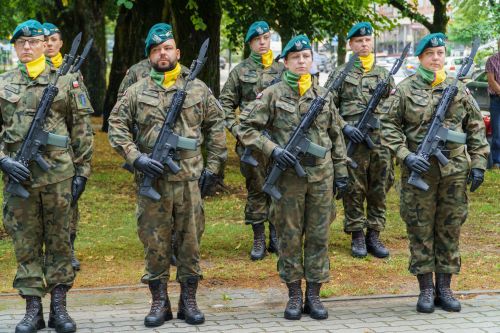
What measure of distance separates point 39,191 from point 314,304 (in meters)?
2.18

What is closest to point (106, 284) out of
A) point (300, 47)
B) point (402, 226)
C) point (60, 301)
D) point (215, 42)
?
point (60, 301)

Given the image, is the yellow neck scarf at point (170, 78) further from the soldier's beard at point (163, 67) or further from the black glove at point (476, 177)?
the black glove at point (476, 177)

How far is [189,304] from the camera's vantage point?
7500 millimetres

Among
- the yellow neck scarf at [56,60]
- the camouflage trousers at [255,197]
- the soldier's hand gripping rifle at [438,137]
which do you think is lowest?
the camouflage trousers at [255,197]

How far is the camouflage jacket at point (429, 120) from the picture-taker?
7.81 m

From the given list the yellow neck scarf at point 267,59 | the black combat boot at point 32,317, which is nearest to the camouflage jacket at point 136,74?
the yellow neck scarf at point 267,59

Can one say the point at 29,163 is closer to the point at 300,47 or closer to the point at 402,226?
the point at 300,47

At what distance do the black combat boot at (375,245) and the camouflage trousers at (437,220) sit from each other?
6.62 feet

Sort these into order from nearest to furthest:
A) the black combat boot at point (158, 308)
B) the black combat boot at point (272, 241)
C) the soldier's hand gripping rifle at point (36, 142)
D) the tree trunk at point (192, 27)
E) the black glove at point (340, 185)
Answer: the soldier's hand gripping rifle at point (36, 142)
the black combat boot at point (158, 308)
the black glove at point (340, 185)
the black combat boot at point (272, 241)
the tree trunk at point (192, 27)

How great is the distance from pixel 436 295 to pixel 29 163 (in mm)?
3255

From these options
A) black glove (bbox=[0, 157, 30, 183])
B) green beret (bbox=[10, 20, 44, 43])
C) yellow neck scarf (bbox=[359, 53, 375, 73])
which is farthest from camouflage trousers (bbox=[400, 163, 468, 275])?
green beret (bbox=[10, 20, 44, 43])

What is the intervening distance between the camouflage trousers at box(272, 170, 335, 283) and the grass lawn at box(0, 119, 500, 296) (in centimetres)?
88

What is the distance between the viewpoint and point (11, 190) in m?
7.13

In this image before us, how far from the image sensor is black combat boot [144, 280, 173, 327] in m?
7.35
